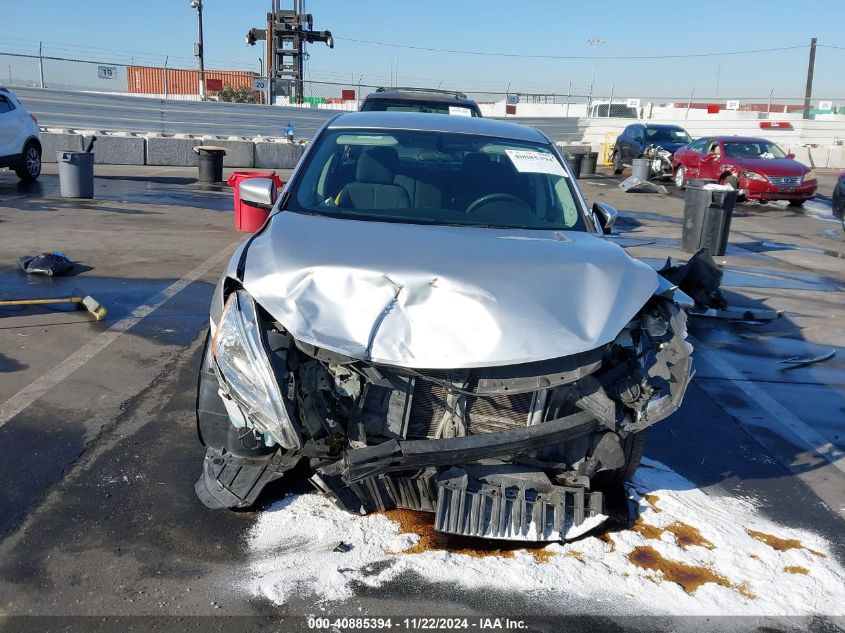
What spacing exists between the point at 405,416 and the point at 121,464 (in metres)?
1.72

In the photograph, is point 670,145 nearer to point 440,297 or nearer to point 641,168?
point 641,168

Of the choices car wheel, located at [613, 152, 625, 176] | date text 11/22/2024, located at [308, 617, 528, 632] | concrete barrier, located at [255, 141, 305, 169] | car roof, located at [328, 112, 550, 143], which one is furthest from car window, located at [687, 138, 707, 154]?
date text 11/22/2024, located at [308, 617, 528, 632]

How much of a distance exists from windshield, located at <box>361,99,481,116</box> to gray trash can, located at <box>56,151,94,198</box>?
5.24 m

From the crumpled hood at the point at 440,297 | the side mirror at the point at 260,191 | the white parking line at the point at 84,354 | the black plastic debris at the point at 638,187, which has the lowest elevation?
the white parking line at the point at 84,354

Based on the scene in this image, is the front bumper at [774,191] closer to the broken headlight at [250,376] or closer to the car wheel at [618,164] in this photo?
the car wheel at [618,164]

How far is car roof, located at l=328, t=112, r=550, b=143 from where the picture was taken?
514 centimetres

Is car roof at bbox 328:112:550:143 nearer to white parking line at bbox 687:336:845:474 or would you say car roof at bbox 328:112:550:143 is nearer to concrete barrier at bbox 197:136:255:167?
white parking line at bbox 687:336:845:474

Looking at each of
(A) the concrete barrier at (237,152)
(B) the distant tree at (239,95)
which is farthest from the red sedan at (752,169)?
(B) the distant tree at (239,95)

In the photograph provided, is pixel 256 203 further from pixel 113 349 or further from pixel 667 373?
pixel 667 373

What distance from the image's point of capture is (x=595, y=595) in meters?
3.22

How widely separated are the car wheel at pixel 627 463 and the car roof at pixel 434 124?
2273 millimetres

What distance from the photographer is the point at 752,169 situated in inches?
742

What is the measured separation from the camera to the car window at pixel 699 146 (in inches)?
814

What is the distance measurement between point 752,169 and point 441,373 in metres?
17.8
